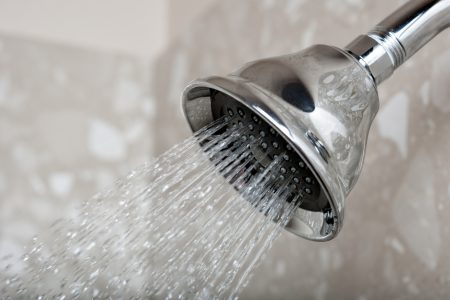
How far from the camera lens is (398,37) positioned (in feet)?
1.49

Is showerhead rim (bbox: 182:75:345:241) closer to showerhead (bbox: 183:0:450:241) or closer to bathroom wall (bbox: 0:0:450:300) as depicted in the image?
showerhead (bbox: 183:0:450:241)

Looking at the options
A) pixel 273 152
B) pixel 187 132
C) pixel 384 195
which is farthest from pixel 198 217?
pixel 187 132

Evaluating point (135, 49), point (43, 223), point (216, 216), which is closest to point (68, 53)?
point (135, 49)

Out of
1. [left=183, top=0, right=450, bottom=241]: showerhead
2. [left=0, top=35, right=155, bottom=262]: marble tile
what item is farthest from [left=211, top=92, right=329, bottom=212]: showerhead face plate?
[left=0, top=35, right=155, bottom=262]: marble tile

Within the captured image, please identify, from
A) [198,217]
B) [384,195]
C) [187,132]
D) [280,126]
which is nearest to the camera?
[280,126]

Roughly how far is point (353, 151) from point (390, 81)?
27 cm

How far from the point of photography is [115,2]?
1.22 m

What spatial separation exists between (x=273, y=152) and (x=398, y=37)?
0.13 meters

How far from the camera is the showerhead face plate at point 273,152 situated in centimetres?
47

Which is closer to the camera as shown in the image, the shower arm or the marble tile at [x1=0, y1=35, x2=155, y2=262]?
the shower arm

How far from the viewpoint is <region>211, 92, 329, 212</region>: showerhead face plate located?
47cm

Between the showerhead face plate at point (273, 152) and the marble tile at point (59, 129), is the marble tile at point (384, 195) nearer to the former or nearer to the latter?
the showerhead face plate at point (273, 152)

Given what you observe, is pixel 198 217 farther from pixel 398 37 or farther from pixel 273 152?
pixel 398 37

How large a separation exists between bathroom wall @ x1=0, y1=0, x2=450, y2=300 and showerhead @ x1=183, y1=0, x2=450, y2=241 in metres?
0.16
